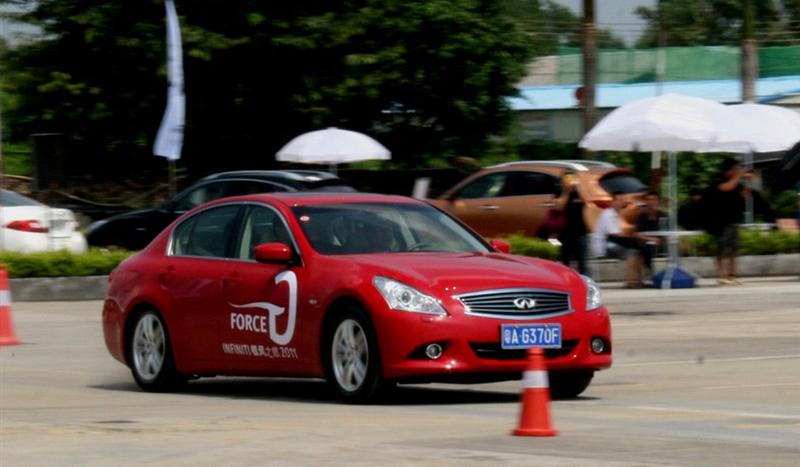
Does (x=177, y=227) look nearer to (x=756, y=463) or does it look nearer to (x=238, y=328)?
(x=238, y=328)

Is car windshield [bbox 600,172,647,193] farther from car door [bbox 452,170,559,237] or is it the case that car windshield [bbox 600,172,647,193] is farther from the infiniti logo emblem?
the infiniti logo emblem

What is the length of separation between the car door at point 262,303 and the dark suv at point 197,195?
41.4 feet

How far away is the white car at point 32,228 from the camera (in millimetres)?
25781

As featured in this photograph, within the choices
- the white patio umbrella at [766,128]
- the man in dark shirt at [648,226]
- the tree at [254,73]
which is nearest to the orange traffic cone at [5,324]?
the man in dark shirt at [648,226]

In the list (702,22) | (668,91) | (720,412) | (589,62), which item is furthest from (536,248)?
(702,22)

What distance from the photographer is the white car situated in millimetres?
25781

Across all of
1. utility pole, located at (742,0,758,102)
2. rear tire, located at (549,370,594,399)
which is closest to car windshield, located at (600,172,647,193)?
utility pole, located at (742,0,758,102)

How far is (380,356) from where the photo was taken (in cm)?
1058

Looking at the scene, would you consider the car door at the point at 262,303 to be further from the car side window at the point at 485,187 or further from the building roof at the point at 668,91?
the building roof at the point at 668,91

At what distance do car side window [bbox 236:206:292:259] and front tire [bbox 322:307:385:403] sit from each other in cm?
108

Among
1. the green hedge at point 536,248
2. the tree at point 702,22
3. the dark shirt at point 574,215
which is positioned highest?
the tree at point 702,22

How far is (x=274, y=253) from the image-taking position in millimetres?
11375

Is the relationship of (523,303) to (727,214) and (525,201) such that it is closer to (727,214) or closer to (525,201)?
(727,214)

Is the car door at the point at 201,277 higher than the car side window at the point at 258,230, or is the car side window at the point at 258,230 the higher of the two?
the car side window at the point at 258,230
